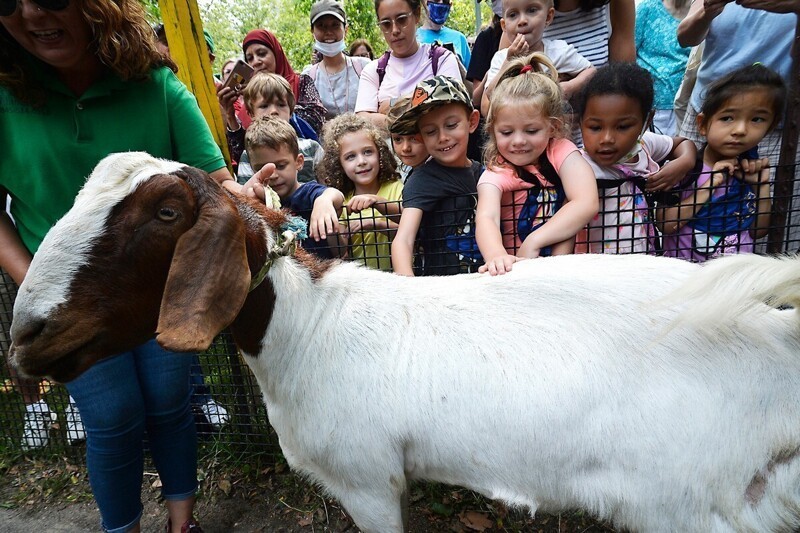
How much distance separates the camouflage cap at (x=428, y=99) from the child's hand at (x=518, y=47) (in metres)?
0.56

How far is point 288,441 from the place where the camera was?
81.7 inches

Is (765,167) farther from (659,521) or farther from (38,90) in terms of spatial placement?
(38,90)

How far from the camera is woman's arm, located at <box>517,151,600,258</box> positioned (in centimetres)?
227

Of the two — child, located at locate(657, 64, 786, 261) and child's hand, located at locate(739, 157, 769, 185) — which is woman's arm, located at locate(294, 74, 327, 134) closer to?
child, located at locate(657, 64, 786, 261)

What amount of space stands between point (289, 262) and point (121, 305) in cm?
64

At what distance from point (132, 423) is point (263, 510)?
4.63 feet

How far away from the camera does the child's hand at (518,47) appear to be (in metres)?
3.06

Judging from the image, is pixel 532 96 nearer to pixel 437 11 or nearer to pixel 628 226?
pixel 628 226

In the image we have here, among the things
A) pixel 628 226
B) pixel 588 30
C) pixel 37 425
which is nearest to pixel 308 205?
pixel 628 226

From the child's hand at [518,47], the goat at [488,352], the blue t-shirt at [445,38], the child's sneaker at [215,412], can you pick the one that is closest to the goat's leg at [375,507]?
the goat at [488,352]

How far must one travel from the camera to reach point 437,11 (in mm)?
5641

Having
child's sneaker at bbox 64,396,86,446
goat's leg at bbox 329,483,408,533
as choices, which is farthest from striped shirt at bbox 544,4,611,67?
child's sneaker at bbox 64,396,86,446

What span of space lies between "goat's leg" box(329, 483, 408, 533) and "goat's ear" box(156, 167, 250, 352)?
94cm

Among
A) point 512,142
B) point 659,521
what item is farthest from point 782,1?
point 659,521
